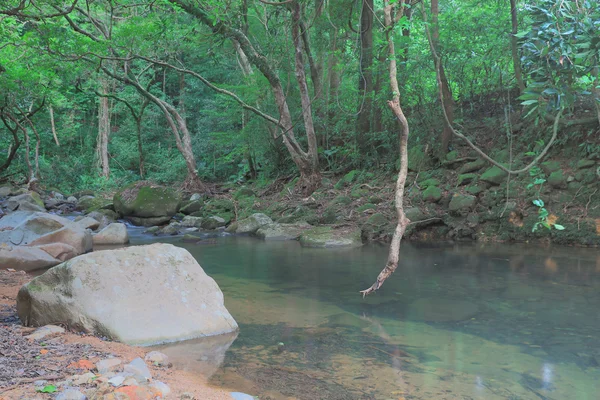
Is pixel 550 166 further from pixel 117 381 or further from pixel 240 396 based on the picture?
pixel 117 381

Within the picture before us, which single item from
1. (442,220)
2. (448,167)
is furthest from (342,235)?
(448,167)

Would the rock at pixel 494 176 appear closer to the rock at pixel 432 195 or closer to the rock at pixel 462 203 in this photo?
the rock at pixel 462 203

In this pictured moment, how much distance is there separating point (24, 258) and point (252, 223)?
6060 mm

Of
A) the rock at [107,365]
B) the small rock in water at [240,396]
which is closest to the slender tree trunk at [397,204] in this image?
the small rock in water at [240,396]

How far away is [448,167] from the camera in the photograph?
1272 cm

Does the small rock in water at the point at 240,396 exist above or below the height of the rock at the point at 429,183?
below

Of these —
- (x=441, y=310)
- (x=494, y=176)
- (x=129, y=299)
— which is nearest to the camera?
(x=129, y=299)

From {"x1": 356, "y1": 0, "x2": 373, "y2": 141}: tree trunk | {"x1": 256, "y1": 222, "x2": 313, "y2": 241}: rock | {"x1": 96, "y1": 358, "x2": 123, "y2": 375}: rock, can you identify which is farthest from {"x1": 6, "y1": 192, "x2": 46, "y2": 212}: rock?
{"x1": 96, "y1": 358, "x2": 123, "y2": 375}: rock

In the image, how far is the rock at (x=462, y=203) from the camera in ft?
36.7

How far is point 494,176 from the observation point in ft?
36.7

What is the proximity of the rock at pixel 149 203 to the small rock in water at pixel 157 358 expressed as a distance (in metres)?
11.3

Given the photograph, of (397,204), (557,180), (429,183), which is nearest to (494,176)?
(557,180)

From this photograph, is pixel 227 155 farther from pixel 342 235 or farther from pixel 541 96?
pixel 541 96

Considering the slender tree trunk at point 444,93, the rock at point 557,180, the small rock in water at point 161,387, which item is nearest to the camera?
the small rock in water at point 161,387
